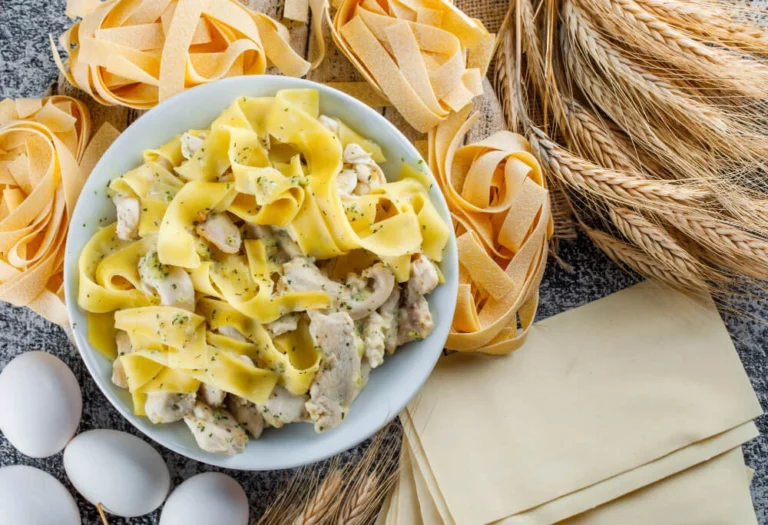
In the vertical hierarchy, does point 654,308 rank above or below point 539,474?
above

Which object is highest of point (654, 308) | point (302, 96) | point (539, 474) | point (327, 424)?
point (302, 96)

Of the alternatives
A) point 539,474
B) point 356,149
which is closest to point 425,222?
point 356,149

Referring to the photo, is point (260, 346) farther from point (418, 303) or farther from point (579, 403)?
point (579, 403)

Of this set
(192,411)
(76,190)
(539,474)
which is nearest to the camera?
(192,411)

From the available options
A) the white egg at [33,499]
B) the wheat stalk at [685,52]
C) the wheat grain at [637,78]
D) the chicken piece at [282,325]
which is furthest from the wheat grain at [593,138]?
the white egg at [33,499]

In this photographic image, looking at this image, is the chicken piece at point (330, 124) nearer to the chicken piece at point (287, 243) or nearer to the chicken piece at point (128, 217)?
the chicken piece at point (287, 243)

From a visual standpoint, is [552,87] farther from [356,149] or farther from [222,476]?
[222,476]

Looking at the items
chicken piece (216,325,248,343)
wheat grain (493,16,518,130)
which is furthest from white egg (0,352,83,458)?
wheat grain (493,16,518,130)
